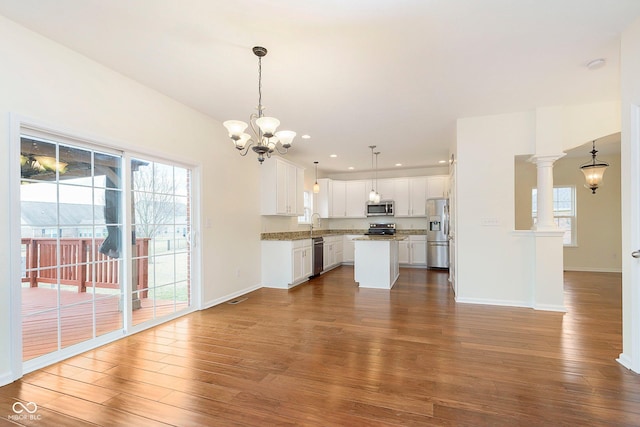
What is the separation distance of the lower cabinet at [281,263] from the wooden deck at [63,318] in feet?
8.23

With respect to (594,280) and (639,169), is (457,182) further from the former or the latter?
(594,280)

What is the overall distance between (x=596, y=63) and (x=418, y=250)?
550 centimetres

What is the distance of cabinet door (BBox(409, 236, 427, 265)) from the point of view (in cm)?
777

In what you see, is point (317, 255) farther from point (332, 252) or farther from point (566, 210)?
point (566, 210)

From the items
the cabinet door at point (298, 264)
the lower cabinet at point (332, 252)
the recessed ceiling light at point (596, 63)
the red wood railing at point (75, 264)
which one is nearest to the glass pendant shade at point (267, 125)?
the red wood railing at point (75, 264)

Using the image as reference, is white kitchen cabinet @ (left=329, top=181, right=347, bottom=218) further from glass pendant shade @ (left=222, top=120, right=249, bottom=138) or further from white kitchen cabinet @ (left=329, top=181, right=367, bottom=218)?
glass pendant shade @ (left=222, top=120, right=249, bottom=138)

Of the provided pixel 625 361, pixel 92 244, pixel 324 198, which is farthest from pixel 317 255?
pixel 625 361

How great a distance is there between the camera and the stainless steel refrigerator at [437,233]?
7.20 metres

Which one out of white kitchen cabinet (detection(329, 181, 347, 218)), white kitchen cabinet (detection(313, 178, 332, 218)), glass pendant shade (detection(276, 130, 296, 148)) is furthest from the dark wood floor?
white kitchen cabinet (detection(329, 181, 347, 218))

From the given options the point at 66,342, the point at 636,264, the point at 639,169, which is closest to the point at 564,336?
the point at 636,264

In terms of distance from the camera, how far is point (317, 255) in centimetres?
664

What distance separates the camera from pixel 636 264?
2.42 meters

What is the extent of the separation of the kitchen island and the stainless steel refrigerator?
7.28ft

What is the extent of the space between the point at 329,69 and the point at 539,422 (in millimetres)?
3176
